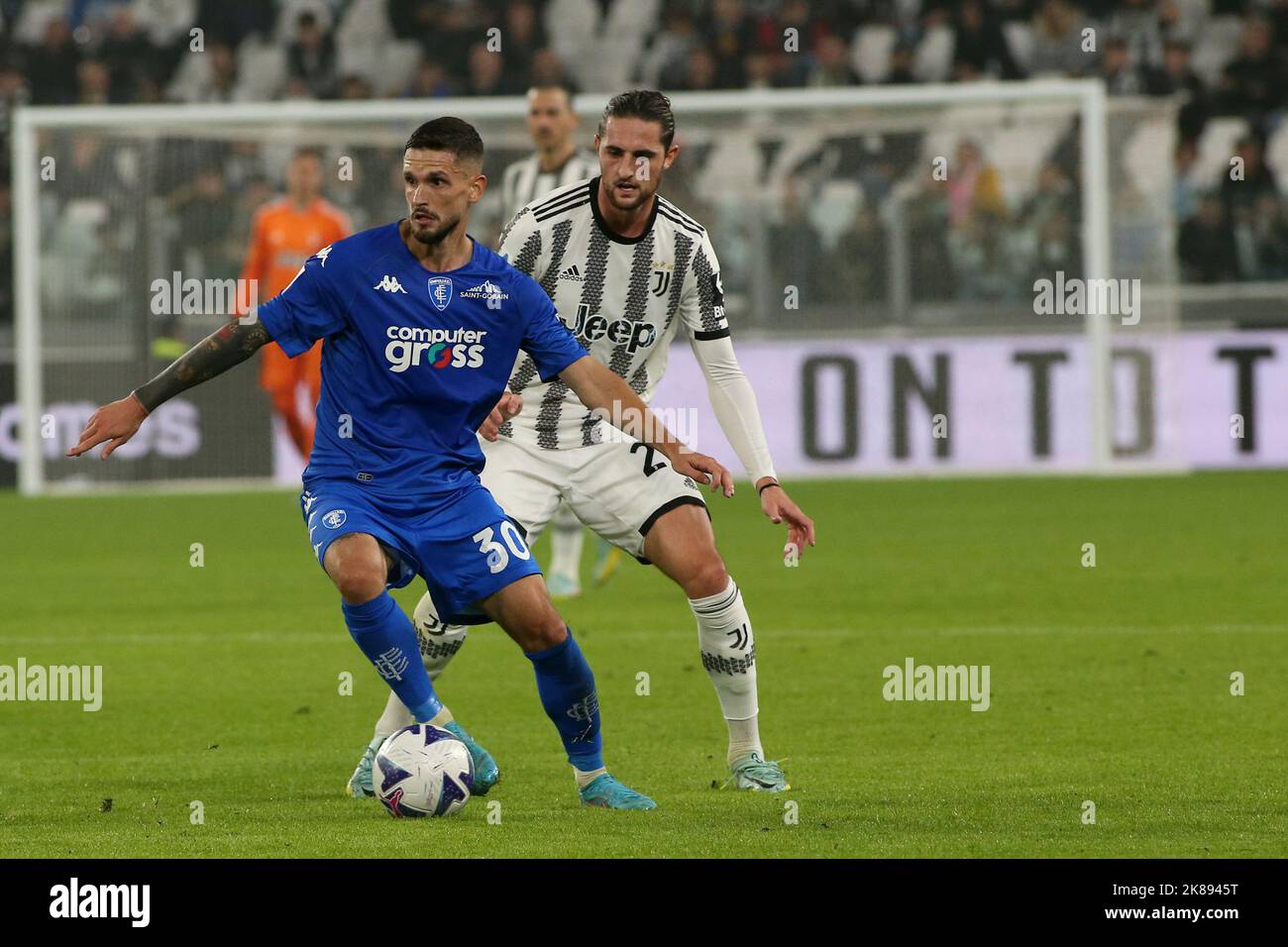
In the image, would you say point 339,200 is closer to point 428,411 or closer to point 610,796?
point 428,411

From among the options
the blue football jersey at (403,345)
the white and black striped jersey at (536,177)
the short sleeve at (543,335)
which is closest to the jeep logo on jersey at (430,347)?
the blue football jersey at (403,345)

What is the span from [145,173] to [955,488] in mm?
7318

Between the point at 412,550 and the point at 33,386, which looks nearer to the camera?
the point at 412,550

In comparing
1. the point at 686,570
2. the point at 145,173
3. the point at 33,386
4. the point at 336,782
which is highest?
the point at 145,173

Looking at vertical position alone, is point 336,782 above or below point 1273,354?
below

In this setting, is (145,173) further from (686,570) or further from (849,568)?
(686,570)

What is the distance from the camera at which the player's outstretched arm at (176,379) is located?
5.70 meters

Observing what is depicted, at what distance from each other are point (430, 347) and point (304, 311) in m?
0.35

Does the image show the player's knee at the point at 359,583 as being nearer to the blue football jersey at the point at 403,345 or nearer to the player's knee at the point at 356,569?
the player's knee at the point at 356,569

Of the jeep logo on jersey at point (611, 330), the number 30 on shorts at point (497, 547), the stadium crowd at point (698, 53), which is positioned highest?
the stadium crowd at point (698, 53)

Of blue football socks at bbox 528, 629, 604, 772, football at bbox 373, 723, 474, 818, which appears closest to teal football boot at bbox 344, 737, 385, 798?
football at bbox 373, 723, 474, 818

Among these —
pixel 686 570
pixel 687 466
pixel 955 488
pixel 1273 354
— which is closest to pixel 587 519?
pixel 686 570

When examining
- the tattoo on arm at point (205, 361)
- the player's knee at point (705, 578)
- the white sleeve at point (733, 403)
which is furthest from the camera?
the white sleeve at point (733, 403)

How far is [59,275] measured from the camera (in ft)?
61.8
